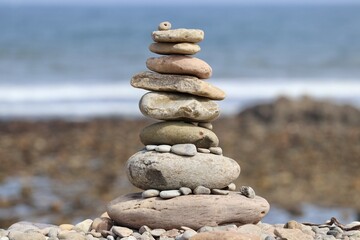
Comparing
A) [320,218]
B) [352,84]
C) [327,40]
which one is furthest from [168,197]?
[327,40]

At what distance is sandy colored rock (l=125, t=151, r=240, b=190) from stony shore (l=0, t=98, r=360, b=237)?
5.43m

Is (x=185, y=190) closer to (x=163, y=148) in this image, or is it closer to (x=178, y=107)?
(x=163, y=148)

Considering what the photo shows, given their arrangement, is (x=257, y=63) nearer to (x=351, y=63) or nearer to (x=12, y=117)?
(x=351, y=63)

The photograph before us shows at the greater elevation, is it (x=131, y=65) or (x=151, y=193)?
(x=131, y=65)

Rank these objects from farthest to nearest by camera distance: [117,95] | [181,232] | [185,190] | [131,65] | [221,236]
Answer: [131,65] → [117,95] → [185,190] → [181,232] → [221,236]

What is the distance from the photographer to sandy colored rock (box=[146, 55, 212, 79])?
8.22 meters

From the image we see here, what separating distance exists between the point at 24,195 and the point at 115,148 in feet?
12.7

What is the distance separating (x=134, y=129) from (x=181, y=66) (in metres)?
12.3

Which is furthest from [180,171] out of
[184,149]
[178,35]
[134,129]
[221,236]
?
[134,129]

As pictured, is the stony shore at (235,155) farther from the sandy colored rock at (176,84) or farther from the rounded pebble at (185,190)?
the rounded pebble at (185,190)

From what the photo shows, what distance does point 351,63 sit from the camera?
38938mm

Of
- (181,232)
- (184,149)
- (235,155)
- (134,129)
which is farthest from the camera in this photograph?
(134,129)

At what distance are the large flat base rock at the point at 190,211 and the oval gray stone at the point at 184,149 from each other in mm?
415

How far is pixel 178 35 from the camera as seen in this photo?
8188 mm
